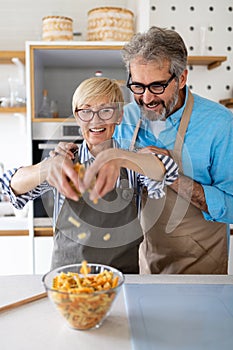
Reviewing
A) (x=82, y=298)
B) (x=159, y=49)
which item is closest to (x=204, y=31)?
(x=159, y=49)

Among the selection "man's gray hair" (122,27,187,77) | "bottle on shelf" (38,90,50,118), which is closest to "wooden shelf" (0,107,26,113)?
"bottle on shelf" (38,90,50,118)

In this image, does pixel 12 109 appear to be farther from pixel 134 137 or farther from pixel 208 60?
pixel 134 137

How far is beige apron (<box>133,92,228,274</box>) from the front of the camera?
133cm

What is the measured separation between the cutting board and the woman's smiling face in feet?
1.26

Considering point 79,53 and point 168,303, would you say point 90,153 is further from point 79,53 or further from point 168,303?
point 79,53

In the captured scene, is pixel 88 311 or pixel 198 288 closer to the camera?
pixel 88 311

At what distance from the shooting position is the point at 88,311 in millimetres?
794

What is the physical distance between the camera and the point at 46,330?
840mm

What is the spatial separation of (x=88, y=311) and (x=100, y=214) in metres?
0.24

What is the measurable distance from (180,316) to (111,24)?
1.67 m

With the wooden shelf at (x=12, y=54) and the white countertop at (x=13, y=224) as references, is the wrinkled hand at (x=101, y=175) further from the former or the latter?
the wooden shelf at (x=12, y=54)

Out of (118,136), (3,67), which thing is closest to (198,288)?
(118,136)

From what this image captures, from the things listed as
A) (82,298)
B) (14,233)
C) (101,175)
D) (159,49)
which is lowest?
(14,233)

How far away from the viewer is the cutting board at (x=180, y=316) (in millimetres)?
812
